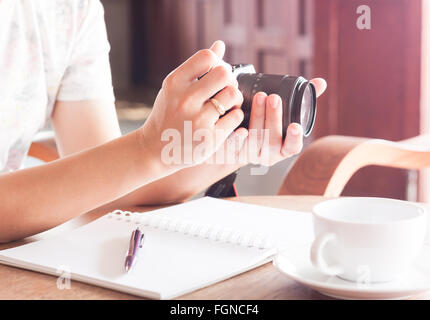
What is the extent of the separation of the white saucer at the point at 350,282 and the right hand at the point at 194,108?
0.49ft

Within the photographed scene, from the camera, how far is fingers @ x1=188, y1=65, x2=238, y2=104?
0.60m

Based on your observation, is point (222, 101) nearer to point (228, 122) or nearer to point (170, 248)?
point (228, 122)

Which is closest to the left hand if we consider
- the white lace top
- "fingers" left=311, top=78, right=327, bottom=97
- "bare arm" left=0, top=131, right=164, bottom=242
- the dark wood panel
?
"fingers" left=311, top=78, right=327, bottom=97

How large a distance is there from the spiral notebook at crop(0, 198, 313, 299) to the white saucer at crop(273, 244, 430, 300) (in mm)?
42

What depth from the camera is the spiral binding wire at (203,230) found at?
23.5 inches

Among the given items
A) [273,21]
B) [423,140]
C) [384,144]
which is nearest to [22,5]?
[384,144]

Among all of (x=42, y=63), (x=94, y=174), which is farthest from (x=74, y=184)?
(x=42, y=63)

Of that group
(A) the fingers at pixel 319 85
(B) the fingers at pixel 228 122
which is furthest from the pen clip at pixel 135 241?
(A) the fingers at pixel 319 85

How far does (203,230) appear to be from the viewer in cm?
63

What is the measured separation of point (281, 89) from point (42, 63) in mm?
478

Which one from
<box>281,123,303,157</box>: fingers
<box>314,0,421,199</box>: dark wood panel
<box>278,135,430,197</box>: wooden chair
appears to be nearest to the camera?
<box>281,123,303,157</box>: fingers

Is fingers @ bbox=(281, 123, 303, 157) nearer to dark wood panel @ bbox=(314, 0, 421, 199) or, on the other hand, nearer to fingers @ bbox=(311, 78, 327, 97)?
fingers @ bbox=(311, 78, 327, 97)

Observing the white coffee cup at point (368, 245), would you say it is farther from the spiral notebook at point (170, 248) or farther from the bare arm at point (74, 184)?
the bare arm at point (74, 184)

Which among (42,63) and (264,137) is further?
(42,63)
